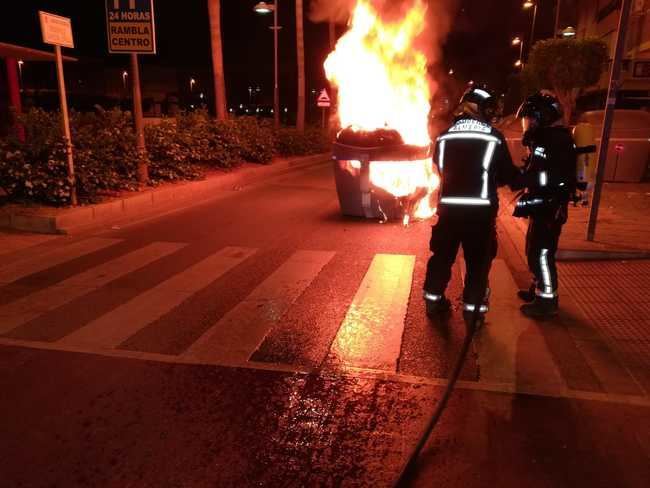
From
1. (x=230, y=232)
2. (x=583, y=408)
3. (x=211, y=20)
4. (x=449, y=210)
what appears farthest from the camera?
(x=211, y=20)

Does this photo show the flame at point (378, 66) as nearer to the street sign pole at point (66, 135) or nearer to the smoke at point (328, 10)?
the street sign pole at point (66, 135)

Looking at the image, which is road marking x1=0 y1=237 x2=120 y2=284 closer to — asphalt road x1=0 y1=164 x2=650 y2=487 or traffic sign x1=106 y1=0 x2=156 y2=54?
asphalt road x1=0 y1=164 x2=650 y2=487

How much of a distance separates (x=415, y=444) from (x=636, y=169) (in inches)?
503

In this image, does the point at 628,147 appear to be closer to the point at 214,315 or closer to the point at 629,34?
the point at 214,315

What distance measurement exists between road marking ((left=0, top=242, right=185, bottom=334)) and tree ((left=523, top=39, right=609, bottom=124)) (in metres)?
18.2

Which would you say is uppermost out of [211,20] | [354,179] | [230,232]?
[211,20]

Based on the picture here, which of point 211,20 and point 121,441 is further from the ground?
point 211,20

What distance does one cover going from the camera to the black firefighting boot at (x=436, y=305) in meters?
5.19

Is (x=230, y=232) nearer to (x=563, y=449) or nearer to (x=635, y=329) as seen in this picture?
(x=635, y=329)

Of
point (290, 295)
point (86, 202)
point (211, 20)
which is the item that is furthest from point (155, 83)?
point (290, 295)

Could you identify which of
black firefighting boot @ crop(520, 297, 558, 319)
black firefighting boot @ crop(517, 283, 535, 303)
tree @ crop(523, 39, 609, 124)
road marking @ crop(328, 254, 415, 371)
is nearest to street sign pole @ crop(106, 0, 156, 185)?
road marking @ crop(328, 254, 415, 371)

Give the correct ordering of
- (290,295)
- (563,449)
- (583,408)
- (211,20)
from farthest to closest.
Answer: (211,20), (290,295), (583,408), (563,449)

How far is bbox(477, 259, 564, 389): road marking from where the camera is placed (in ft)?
13.4

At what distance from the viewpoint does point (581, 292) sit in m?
5.96
